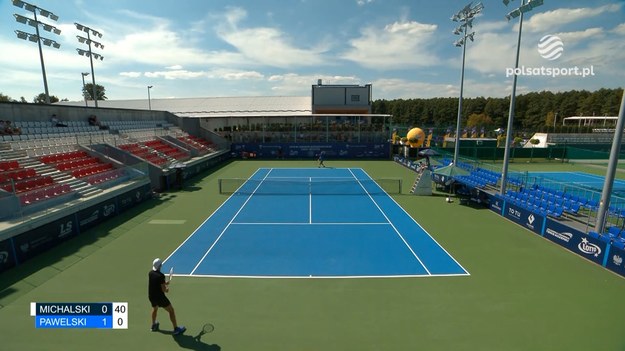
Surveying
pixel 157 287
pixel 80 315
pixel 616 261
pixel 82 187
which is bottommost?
pixel 80 315

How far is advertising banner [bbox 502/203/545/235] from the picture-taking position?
14.4 metres

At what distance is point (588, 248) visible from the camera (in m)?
11.8

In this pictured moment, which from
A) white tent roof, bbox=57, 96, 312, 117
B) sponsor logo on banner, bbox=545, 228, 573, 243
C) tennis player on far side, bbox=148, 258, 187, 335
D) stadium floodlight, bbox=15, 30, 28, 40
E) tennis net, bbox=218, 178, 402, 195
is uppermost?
stadium floodlight, bbox=15, 30, 28, 40

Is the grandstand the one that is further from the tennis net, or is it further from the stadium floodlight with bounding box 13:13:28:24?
the stadium floodlight with bounding box 13:13:28:24

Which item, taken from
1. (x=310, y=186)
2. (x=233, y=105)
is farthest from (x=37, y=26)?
(x=233, y=105)

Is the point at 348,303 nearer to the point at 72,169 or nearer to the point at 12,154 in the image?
the point at 72,169

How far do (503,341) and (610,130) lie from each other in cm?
8500

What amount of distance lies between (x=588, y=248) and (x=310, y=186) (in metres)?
16.4

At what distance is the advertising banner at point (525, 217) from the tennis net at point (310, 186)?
7.32 metres

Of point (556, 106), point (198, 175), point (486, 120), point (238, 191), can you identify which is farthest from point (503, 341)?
point (556, 106)

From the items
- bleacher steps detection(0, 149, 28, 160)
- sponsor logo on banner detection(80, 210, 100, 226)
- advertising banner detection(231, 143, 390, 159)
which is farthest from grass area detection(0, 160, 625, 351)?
advertising banner detection(231, 143, 390, 159)

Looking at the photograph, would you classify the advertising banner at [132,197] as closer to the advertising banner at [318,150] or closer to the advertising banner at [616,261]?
the advertising banner at [616,261]

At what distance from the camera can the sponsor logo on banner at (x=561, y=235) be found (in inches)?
502

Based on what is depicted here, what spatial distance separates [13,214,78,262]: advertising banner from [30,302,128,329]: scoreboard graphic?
3.67 metres
